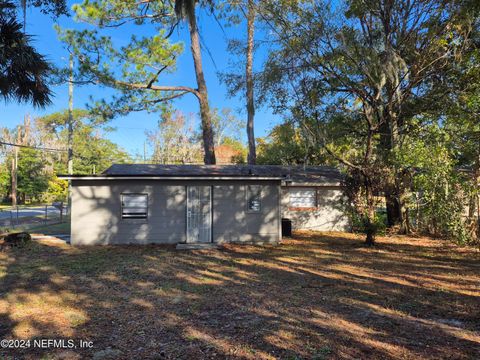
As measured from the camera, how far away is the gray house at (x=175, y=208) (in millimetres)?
12234

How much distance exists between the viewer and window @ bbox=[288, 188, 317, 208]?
16.6 metres

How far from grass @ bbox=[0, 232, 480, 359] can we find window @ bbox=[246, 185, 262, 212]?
2.59m

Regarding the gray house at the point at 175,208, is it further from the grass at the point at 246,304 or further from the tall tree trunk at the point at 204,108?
the tall tree trunk at the point at 204,108

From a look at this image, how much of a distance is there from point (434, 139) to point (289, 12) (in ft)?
21.4

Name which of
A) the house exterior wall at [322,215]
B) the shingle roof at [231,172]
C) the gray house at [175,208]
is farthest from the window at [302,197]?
the gray house at [175,208]

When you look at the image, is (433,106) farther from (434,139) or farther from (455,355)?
(455,355)

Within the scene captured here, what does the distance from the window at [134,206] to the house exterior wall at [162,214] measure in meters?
0.15

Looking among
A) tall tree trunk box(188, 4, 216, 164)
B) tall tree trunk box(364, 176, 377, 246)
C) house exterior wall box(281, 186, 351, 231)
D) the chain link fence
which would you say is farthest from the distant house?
tall tree trunk box(364, 176, 377, 246)

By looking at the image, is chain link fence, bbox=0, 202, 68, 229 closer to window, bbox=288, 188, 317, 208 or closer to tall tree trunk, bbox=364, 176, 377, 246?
window, bbox=288, 188, 317, 208

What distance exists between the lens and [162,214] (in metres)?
12.4

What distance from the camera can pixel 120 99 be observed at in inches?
696

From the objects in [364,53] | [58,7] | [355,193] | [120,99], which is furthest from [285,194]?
[58,7]

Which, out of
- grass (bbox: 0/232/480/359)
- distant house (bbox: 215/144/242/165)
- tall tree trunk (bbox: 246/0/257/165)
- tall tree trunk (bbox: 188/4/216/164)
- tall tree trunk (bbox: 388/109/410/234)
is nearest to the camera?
grass (bbox: 0/232/480/359)

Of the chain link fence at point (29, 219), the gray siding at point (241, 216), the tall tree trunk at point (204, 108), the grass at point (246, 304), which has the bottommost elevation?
the grass at point (246, 304)
